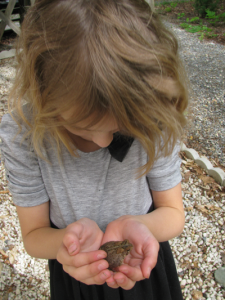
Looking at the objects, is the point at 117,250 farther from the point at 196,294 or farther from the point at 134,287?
the point at 196,294

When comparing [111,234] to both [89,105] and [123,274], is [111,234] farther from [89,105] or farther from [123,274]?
[89,105]

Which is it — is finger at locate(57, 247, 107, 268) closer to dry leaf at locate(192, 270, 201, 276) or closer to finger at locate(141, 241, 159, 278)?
finger at locate(141, 241, 159, 278)

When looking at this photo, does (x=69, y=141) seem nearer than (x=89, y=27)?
No

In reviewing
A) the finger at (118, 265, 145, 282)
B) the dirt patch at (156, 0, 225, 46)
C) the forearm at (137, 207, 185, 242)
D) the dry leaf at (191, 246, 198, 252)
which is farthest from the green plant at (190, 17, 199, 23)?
the finger at (118, 265, 145, 282)

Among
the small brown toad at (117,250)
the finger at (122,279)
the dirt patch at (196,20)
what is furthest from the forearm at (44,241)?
the dirt patch at (196,20)

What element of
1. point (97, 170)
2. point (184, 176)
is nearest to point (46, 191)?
point (97, 170)

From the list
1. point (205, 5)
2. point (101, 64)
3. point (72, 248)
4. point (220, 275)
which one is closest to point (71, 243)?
point (72, 248)

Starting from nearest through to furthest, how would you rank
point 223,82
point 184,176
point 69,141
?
point 69,141 → point 184,176 → point 223,82
